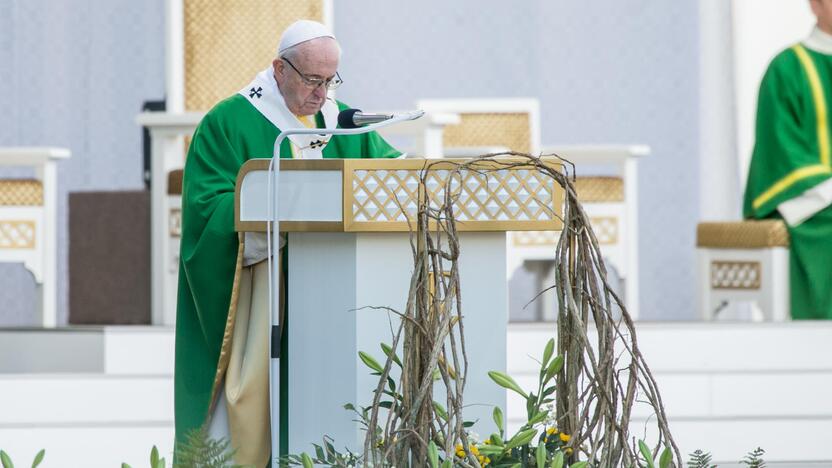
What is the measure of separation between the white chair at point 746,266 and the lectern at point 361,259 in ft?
9.96

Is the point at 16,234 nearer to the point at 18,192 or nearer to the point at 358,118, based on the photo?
the point at 18,192

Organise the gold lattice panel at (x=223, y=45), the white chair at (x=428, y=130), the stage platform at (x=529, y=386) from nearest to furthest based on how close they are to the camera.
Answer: the stage platform at (x=529, y=386)
the white chair at (x=428, y=130)
the gold lattice panel at (x=223, y=45)

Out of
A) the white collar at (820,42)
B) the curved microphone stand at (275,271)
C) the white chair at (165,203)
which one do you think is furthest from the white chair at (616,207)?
the curved microphone stand at (275,271)

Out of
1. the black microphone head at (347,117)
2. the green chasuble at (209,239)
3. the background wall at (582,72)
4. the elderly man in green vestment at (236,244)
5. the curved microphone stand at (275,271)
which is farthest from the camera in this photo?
the background wall at (582,72)

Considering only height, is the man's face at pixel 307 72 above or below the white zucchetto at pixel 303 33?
below

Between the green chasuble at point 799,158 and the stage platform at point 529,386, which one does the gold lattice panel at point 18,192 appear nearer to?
the stage platform at point 529,386

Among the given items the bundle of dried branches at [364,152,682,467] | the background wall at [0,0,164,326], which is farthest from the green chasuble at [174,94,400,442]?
the background wall at [0,0,164,326]

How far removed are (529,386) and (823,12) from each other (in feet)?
6.99

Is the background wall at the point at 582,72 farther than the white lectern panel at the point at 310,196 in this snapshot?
Yes

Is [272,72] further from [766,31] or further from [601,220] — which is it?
[766,31]

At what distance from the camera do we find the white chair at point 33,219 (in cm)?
567

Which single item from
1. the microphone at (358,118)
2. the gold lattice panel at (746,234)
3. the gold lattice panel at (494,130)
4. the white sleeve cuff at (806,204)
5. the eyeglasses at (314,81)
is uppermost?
the gold lattice panel at (494,130)

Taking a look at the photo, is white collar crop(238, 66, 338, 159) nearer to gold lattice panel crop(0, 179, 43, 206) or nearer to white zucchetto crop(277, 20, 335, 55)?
white zucchetto crop(277, 20, 335, 55)

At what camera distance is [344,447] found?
2459 mm
